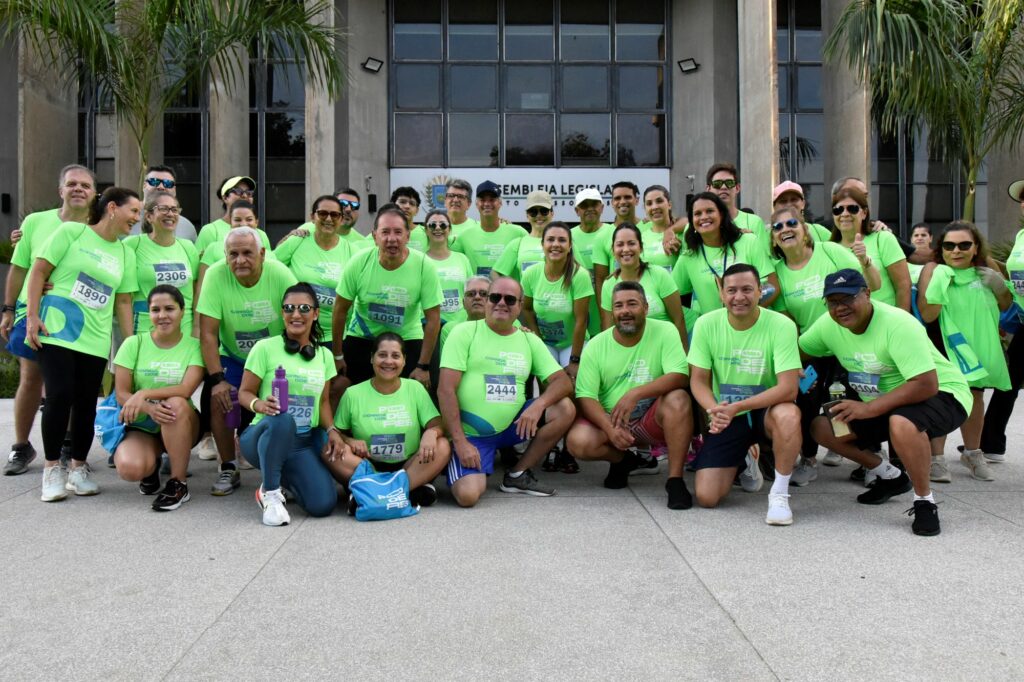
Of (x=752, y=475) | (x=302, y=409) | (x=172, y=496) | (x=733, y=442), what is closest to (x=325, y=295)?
(x=302, y=409)

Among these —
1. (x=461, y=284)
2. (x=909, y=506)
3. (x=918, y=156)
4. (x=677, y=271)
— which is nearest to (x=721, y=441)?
(x=909, y=506)

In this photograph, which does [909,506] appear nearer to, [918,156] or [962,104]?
[962,104]

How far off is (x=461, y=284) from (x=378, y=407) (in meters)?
1.80

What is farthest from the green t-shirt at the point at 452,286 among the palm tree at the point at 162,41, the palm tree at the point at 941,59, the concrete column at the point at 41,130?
the concrete column at the point at 41,130

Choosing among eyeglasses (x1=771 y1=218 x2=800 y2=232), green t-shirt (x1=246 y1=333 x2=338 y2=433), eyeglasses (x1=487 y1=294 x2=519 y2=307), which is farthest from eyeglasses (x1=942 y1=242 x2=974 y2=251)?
green t-shirt (x1=246 y1=333 x2=338 y2=433)

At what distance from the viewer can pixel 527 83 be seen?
57.5ft

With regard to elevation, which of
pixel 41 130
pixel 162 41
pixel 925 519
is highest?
pixel 41 130

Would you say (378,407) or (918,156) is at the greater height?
(918,156)

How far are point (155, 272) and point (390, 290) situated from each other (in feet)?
5.40

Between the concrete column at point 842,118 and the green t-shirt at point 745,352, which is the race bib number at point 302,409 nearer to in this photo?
the green t-shirt at point 745,352

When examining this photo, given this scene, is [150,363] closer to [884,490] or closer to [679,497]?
[679,497]

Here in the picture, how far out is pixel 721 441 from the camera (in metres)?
5.04

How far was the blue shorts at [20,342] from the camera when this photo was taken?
225 inches

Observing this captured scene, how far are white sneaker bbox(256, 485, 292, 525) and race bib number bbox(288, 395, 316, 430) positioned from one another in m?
0.40
